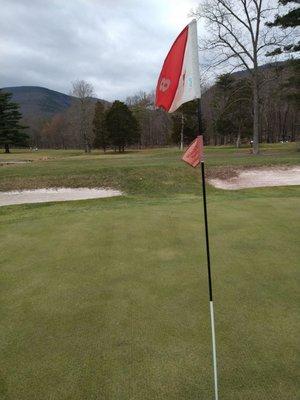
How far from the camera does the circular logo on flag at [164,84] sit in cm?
390

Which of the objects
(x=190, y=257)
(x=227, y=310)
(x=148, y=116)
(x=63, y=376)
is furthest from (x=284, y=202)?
(x=148, y=116)

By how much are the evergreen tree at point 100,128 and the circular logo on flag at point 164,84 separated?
171ft

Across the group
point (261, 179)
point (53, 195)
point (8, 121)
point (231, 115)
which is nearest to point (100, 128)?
point (8, 121)

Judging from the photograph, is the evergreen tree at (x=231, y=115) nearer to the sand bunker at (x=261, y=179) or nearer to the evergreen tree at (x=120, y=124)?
the evergreen tree at (x=120, y=124)

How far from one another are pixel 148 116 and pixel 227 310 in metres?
81.5

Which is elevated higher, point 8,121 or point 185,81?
point 8,121

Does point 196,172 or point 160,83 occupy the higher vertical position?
point 160,83

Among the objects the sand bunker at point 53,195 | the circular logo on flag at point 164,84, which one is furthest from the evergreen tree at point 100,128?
the circular logo on flag at point 164,84

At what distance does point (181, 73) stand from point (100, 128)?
54441mm

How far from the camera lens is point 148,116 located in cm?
8362

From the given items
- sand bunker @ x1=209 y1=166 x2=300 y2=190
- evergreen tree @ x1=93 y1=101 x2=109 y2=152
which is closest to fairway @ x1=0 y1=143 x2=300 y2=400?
sand bunker @ x1=209 y1=166 x2=300 y2=190

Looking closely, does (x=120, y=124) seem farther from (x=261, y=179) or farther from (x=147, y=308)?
(x=147, y=308)

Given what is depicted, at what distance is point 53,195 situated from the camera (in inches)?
603

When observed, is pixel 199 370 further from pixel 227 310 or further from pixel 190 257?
pixel 190 257
